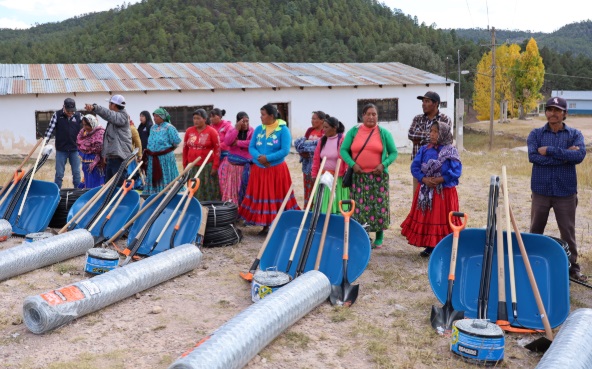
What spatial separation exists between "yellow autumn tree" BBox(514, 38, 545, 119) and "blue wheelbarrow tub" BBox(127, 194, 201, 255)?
43.9 m

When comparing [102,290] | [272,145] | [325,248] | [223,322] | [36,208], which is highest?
[272,145]

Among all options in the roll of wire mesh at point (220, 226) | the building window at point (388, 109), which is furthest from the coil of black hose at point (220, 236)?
the building window at point (388, 109)

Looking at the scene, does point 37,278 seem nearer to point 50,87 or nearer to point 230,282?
point 230,282

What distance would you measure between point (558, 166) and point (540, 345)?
1.76 metres

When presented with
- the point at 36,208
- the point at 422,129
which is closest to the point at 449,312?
the point at 422,129

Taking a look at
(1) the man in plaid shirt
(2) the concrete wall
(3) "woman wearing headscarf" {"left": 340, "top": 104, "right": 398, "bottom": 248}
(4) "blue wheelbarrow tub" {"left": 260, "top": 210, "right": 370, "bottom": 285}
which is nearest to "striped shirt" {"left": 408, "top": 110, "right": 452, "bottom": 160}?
(1) the man in plaid shirt

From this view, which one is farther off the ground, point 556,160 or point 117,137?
point 117,137

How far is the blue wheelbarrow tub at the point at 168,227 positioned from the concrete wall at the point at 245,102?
11350 millimetres

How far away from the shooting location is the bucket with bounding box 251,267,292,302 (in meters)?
4.24

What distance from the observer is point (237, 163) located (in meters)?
6.95

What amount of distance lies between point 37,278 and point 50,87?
1265 cm

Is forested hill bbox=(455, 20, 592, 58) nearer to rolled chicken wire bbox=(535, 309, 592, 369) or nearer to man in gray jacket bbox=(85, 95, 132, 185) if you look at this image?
man in gray jacket bbox=(85, 95, 132, 185)

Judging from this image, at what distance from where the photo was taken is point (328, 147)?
6090mm

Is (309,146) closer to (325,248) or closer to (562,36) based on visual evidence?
(325,248)
